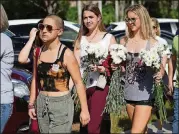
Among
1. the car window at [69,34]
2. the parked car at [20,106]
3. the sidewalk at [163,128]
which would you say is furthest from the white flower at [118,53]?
the car window at [69,34]

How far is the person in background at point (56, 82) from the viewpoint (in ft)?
13.8

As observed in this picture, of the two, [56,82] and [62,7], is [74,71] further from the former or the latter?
[62,7]

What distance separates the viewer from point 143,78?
4879 millimetres

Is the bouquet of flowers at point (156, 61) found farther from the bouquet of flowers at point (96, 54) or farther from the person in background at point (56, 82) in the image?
the person in background at point (56, 82)

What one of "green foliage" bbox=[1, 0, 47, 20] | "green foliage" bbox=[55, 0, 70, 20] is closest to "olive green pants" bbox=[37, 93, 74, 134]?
"green foliage" bbox=[1, 0, 47, 20]

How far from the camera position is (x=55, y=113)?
4.25 metres

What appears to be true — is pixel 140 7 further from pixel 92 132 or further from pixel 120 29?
pixel 120 29

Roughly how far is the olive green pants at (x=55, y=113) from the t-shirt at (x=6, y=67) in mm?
357

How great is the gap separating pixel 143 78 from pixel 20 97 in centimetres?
215

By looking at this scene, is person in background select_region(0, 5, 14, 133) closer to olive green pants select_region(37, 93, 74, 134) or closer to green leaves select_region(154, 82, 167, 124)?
olive green pants select_region(37, 93, 74, 134)

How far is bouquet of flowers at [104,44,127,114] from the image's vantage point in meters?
4.83

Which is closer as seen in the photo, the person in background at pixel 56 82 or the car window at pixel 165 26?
the person in background at pixel 56 82

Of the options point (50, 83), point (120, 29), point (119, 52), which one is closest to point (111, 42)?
point (119, 52)

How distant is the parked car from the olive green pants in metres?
1.79
